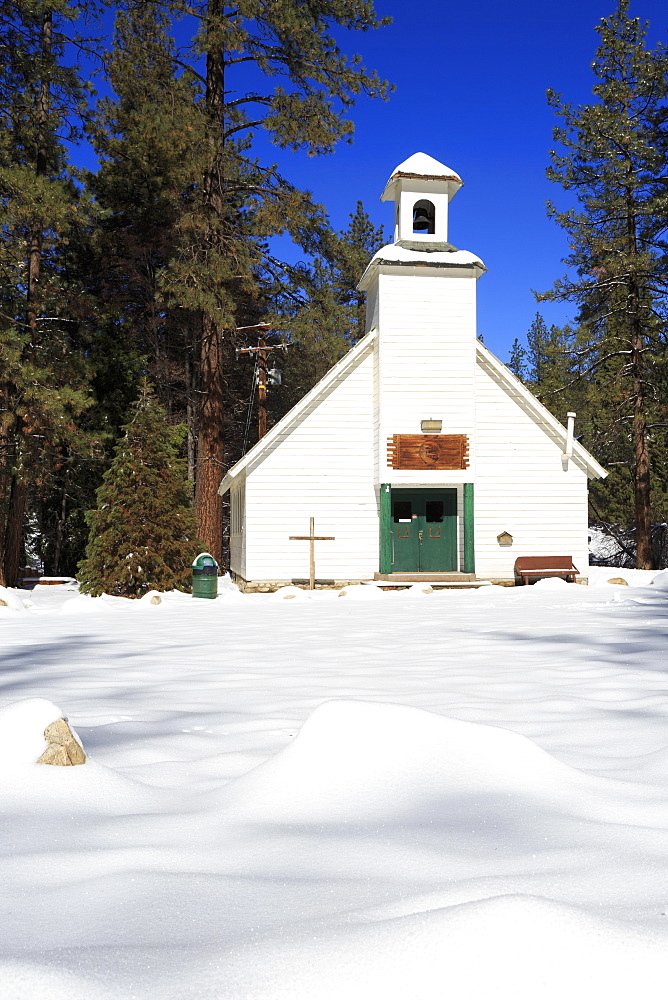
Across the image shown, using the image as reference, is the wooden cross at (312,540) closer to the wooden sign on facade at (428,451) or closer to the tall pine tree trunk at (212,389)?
the wooden sign on facade at (428,451)

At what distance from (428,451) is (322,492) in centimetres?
271

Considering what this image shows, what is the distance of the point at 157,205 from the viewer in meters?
26.2

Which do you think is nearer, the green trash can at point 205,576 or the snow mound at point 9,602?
the snow mound at point 9,602

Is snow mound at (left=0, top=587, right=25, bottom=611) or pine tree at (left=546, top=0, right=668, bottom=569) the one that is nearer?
snow mound at (left=0, top=587, right=25, bottom=611)

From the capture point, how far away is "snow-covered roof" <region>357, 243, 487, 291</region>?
1853cm

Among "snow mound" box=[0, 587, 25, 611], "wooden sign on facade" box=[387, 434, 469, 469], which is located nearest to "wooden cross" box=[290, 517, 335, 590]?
"wooden sign on facade" box=[387, 434, 469, 469]

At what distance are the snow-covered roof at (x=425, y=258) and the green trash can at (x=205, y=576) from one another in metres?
8.56

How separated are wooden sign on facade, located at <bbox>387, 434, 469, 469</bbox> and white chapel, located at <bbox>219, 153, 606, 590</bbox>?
0.02 m

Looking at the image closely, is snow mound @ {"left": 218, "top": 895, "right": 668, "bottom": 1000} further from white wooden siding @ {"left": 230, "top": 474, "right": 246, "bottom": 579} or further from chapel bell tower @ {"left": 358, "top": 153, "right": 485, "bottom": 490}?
white wooden siding @ {"left": 230, "top": 474, "right": 246, "bottom": 579}

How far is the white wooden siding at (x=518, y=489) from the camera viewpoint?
18.9m

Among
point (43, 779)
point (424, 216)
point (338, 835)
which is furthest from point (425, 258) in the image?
point (338, 835)

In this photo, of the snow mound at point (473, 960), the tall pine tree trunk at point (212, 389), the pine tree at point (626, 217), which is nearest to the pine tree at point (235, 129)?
the tall pine tree trunk at point (212, 389)

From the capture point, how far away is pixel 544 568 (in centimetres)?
1838

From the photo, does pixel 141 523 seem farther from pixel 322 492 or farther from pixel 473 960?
pixel 473 960
